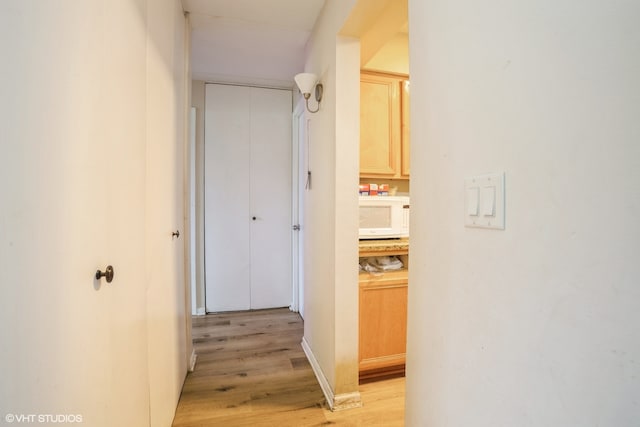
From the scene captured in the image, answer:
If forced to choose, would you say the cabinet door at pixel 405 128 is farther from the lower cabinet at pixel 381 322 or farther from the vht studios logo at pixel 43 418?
the vht studios logo at pixel 43 418

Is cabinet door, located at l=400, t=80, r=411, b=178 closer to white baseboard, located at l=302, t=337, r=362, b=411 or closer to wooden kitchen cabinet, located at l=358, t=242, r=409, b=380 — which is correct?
wooden kitchen cabinet, located at l=358, t=242, r=409, b=380

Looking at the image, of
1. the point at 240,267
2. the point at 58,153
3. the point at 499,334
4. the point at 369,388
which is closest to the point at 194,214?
the point at 240,267

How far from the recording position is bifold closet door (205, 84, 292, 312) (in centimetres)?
307

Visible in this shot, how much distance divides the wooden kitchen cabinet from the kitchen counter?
0.06 ft

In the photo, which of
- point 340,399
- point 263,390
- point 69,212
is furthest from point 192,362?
point 69,212

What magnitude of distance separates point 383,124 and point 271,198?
5.07ft

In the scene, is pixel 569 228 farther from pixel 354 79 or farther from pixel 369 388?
pixel 369 388

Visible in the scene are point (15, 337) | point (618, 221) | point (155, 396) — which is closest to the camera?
point (618, 221)

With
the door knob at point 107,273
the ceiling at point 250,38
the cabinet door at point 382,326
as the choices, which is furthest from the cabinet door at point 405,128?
the door knob at point 107,273

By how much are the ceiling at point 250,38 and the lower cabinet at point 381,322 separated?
189 centimetres

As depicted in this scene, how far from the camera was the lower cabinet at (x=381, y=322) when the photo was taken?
182cm

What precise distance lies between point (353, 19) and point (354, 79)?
288 millimetres

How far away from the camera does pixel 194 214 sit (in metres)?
3.01

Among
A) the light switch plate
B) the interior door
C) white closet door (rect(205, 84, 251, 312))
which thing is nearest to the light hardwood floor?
white closet door (rect(205, 84, 251, 312))
